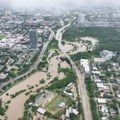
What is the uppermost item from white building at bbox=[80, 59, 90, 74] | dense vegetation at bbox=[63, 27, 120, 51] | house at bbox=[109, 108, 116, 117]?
dense vegetation at bbox=[63, 27, 120, 51]

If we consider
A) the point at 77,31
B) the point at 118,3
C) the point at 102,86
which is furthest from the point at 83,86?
the point at 118,3

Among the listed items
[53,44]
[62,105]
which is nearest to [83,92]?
[62,105]

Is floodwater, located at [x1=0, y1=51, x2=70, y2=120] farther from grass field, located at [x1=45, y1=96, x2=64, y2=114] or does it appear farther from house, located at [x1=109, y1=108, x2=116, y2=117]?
house, located at [x1=109, y1=108, x2=116, y2=117]

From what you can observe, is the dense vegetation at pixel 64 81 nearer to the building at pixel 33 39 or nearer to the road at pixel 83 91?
the road at pixel 83 91

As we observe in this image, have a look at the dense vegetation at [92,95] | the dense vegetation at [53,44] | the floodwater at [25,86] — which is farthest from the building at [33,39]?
the dense vegetation at [92,95]

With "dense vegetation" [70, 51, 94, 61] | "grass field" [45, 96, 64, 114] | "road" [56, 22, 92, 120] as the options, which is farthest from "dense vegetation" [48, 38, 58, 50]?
"grass field" [45, 96, 64, 114]

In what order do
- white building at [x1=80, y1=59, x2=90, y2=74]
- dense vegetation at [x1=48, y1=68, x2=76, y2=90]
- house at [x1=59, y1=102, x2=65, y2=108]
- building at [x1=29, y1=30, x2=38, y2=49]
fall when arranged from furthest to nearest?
building at [x1=29, y1=30, x2=38, y2=49]
white building at [x1=80, y1=59, x2=90, y2=74]
dense vegetation at [x1=48, y1=68, x2=76, y2=90]
house at [x1=59, y1=102, x2=65, y2=108]

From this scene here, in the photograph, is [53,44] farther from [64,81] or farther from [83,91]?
[83,91]
